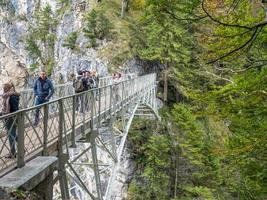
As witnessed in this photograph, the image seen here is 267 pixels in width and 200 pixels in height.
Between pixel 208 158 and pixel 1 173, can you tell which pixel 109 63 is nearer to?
pixel 208 158

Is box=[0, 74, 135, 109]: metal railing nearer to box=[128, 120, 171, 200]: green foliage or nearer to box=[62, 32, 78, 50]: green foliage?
box=[128, 120, 171, 200]: green foliage

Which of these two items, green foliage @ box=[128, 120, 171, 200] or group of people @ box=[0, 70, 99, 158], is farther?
green foliage @ box=[128, 120, 171, 200]

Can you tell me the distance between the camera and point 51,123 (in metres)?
7.04

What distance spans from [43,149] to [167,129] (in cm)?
2455

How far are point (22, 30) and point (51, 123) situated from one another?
43.7m

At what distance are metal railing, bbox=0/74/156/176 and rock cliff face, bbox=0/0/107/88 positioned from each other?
80.6 ft

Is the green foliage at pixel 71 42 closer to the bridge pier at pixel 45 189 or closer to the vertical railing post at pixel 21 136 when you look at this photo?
the vertical railing post at pixel 21 136

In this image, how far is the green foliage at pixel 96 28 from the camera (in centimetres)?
3322

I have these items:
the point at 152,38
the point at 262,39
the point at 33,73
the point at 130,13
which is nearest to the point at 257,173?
the point at 262,39

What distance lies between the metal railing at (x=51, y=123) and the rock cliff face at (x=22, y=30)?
24.6 meters

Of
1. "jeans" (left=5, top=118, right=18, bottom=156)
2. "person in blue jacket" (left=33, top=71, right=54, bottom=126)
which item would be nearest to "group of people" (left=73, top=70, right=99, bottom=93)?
"person in blue jacket" (left=33, top=71, right=54, bottom=126)

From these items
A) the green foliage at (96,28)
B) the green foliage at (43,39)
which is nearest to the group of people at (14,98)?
the green foliage at (96,28)

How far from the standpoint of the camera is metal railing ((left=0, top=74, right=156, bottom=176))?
5403 millimetres

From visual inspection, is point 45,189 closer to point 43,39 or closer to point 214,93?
point 214,93
